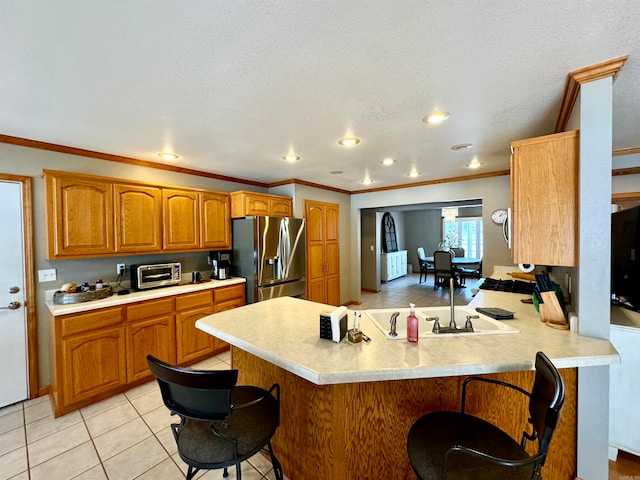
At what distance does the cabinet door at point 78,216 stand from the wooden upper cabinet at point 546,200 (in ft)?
11.8

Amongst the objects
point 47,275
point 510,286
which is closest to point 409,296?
point 510,286

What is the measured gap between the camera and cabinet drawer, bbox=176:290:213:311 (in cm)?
309

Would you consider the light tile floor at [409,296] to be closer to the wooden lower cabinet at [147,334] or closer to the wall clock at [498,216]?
the wall clock at [498,216]

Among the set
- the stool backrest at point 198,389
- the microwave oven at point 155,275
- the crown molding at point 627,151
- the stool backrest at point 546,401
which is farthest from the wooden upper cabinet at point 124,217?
the crown molding at point 627,151

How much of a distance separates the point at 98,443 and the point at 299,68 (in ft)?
9.84

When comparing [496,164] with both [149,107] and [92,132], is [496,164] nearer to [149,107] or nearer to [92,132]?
[149,107]

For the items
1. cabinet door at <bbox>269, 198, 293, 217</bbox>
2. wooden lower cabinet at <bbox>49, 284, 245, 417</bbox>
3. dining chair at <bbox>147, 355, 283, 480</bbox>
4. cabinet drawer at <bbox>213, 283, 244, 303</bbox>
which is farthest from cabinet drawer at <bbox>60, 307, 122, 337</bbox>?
cabinet door at <bbox>269, 198, 293, 217</bbox>

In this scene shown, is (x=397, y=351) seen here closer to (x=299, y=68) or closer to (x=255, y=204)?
(x=299, y=68)

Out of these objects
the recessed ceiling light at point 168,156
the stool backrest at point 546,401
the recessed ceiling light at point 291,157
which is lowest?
the stool backrest at point 546,401

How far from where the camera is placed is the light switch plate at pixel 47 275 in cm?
262

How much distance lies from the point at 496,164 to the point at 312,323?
3.36 m

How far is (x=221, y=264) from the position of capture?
3799 millimetres

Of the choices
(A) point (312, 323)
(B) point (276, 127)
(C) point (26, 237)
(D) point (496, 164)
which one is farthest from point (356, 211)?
(C) point (26, 237)

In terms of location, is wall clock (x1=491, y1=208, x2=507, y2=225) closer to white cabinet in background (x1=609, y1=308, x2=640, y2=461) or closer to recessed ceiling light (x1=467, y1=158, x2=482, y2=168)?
recessed ceiling light (x1=467, y1=158, x2=482, y2=168)
